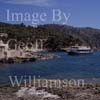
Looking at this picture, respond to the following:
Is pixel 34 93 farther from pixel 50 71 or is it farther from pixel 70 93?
pixel 50 71

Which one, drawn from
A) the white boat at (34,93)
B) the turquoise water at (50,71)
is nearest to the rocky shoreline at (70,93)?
the white boat at (34,93)

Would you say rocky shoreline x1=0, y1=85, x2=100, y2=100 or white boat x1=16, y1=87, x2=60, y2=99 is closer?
rocky shoreline x1=0, y1=85, x2=100, y2=100

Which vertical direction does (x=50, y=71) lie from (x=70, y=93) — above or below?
below

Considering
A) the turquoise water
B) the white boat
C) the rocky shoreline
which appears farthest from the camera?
the turquoise water

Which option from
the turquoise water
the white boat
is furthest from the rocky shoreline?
the turquoise water

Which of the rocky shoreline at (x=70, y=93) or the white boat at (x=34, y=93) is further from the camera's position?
the white boat at (x=34, y=93)

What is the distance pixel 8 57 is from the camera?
60875 millimetres

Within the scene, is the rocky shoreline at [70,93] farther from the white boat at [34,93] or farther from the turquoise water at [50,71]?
the turquoise water at [50,71]

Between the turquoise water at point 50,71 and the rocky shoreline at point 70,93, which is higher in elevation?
the rocky shoreline at point 70,93

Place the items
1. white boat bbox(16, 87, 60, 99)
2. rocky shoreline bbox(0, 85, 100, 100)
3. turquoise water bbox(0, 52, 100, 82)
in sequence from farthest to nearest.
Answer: turquoise water bbox(0, 52, 100, 82), white boat bbox(16, 87, 60, 99), rocky shoreline bbox(0, 85, 100, 100)

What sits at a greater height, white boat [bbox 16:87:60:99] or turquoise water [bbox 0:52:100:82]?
white boat [bbox 16:87:60:99]

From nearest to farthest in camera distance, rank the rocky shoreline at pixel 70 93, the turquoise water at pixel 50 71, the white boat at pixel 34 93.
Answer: the rocky shoreline at pixel 70 93
the white boat at pixel 34 93
the turquoise water at pixel 50 71

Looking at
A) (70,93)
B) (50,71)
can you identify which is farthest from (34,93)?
(50,71)

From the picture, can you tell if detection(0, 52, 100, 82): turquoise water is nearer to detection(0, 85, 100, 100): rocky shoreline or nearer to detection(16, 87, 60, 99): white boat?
detection(0, 85, 100, 100): rocky shoreline
